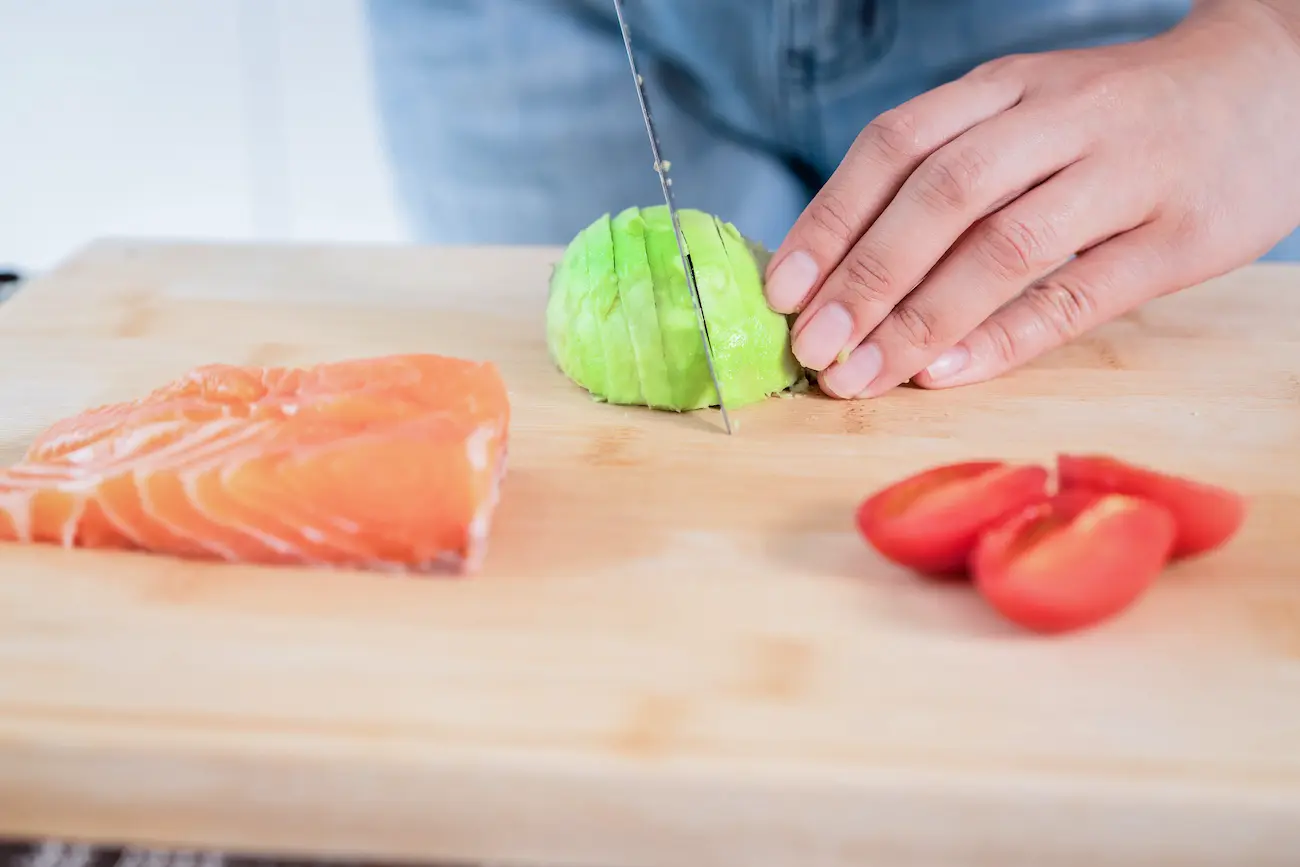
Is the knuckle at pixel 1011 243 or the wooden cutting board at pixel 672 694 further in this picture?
the knuckle at pixel 1011 243

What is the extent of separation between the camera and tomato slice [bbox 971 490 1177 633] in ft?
4.61

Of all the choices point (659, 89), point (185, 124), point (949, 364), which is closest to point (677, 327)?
point (949, 364)

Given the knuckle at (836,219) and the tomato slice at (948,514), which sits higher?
the knuckle at (836,219)

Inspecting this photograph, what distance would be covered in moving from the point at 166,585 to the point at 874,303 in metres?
1.19

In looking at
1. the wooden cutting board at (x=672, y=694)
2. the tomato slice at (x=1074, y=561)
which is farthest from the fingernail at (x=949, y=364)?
the tomato slice at (x=1074, y=561)

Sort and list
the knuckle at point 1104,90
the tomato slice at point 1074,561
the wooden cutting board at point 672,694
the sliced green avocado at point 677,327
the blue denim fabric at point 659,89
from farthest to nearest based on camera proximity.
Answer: the blue denim fabric at point 659,89
the knuckle at point 1104,90
the sliced green avocado at point 677,327
the tomato slice at point 1074,561
the wooden cutting board at point 672,694

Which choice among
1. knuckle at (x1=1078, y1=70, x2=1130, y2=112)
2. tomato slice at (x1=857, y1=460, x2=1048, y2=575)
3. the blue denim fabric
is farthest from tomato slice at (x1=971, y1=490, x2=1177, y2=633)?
the blue denim fabric

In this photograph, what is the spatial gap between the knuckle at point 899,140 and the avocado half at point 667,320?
0.29 meters

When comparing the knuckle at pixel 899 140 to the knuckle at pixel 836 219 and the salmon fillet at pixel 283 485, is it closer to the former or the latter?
the knuckle at pixel 836 219

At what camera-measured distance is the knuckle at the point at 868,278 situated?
2.03 m

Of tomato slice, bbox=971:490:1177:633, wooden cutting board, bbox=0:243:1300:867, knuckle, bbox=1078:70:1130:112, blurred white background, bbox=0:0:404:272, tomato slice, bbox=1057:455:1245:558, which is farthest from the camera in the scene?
blurred white background, bbox=0:0:404:272

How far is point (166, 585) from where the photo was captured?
1568 millimetres

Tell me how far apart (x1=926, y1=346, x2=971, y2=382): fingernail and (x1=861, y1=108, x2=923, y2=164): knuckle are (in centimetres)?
34

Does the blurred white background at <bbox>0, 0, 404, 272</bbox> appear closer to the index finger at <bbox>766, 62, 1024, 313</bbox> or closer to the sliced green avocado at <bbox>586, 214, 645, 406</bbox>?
the sliced green avocado at <bbox>586, 214, 645, 406</bbox>
